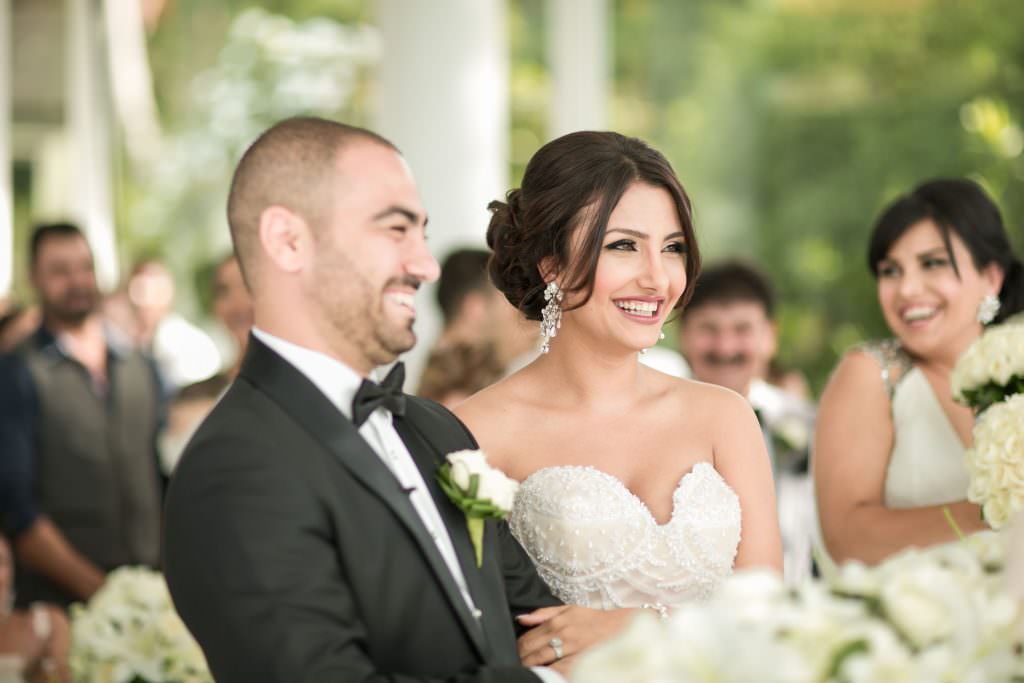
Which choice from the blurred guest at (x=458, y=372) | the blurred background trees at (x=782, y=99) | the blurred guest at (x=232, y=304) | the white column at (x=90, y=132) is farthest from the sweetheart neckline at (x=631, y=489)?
the white column at (x=90, y=132)

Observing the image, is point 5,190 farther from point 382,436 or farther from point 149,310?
point 382,436

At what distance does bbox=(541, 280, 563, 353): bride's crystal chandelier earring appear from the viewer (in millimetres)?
3184

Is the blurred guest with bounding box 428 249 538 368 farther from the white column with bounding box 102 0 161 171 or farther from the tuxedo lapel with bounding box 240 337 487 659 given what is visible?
the white column with bounding box 102 0 161 171

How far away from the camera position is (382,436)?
231 cm

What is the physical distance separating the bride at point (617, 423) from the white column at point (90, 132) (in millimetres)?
10411

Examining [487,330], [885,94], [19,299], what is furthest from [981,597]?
[19,299]

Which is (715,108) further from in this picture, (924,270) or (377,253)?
(377,253)

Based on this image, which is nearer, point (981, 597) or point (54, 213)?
point (981, 597)

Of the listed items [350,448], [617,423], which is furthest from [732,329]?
[350,448]

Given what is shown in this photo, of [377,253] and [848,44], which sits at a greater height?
[848,44]

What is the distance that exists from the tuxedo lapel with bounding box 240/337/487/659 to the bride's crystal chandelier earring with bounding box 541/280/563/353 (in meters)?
1.06

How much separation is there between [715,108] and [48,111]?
6549mm

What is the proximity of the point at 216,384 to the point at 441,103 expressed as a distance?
8.33ft

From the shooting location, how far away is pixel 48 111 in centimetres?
1283
